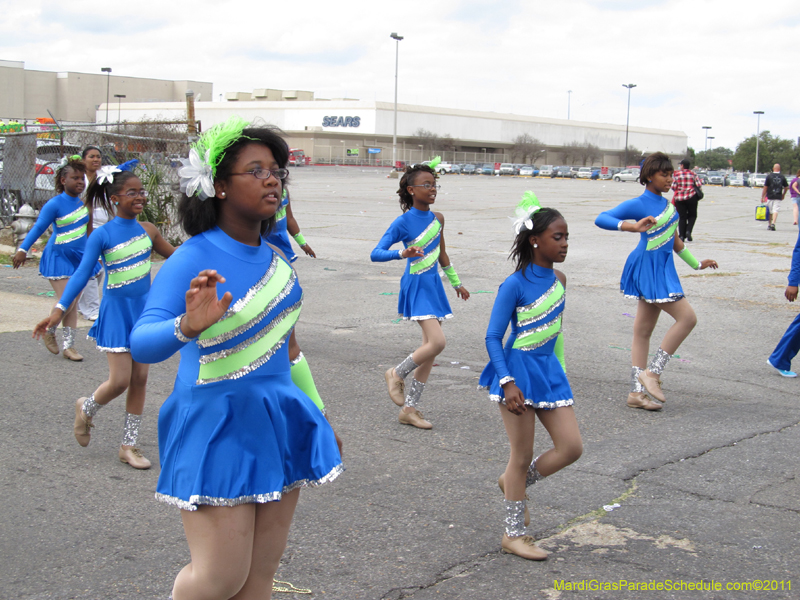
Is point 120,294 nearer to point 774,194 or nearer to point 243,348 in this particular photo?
point 243,348

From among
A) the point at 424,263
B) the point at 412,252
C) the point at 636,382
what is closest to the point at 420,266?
the point at 424,263

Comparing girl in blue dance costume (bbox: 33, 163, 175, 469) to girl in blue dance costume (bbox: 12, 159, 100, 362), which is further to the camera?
girl in blue dance costume (bbox: 12, 159, 100, 362)

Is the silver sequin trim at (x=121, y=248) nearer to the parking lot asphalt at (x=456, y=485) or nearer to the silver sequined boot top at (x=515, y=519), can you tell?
the parking lot asphalt at (x=456, y=485)

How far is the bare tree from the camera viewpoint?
10494 centimetres

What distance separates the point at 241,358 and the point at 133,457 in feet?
9.42

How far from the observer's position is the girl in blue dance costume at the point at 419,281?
595cm

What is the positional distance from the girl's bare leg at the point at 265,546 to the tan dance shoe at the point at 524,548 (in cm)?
153

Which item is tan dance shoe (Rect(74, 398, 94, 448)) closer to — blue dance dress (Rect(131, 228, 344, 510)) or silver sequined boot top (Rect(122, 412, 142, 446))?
silver sequined boot top (Rect(122, 412, 142, 446))

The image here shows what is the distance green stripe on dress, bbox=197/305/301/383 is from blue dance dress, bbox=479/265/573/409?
4.97 ft

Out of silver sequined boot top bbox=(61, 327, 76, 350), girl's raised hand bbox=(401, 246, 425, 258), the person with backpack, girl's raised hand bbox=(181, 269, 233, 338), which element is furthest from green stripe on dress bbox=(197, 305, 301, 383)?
the person with backpack

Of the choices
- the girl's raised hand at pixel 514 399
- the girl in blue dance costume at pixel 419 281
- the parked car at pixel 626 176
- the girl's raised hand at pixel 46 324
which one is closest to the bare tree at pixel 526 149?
the parked car at pixel 626 176

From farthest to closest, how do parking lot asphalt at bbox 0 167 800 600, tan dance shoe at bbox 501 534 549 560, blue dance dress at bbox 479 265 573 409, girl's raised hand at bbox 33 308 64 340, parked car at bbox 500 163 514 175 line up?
parked car at bbox 500 163 514 175 < girl's raised hand at bbox 33 308 64 340 < blue dance dress at bbox 479 265 573 409 < tan dance shoe at bbox 501 534 549 560 < parking lot asphalt at bbox 0 167 800 600

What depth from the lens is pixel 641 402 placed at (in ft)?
20.7

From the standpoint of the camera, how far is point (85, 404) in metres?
5.16
